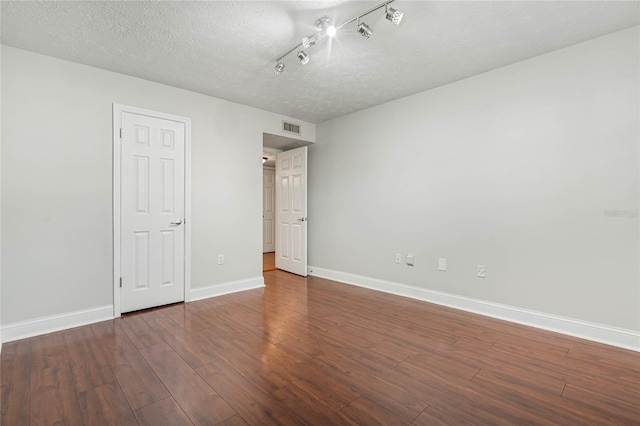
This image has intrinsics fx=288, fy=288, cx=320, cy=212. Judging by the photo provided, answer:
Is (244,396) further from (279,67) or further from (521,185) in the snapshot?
(521,185)

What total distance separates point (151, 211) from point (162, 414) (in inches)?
90.8

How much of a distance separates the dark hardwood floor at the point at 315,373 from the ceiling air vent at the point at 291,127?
287 centimetres

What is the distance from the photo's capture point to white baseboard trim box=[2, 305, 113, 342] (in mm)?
2510

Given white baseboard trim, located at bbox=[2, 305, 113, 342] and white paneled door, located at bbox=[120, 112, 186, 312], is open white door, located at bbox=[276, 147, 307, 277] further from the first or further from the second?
white baseboard trim, located at bbox=[2, 305, 113, 342]

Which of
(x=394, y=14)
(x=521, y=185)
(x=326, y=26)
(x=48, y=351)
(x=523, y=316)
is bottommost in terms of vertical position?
(x=48, y=351)

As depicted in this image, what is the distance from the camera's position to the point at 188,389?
1811 millimetres

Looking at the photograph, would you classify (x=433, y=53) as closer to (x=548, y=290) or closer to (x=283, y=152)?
(x=548, y=290)

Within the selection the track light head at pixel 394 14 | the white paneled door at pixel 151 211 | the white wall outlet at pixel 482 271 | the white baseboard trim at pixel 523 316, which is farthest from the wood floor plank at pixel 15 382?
the white wall outlet at pixel 482 271

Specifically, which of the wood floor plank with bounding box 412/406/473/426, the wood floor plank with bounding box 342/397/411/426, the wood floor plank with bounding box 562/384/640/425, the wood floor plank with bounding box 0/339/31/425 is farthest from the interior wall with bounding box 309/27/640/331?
the wood floor plank with bounding box 0/339/31/425

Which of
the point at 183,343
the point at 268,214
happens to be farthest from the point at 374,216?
the point at 268,214

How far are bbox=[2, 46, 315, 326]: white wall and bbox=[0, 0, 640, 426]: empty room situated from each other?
18 mm

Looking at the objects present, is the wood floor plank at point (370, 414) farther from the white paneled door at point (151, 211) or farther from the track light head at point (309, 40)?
the white paneled door at point (151, 211)

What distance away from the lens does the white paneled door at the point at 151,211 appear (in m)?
3.13

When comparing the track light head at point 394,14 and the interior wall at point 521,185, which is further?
the interior wall at point 521,185
